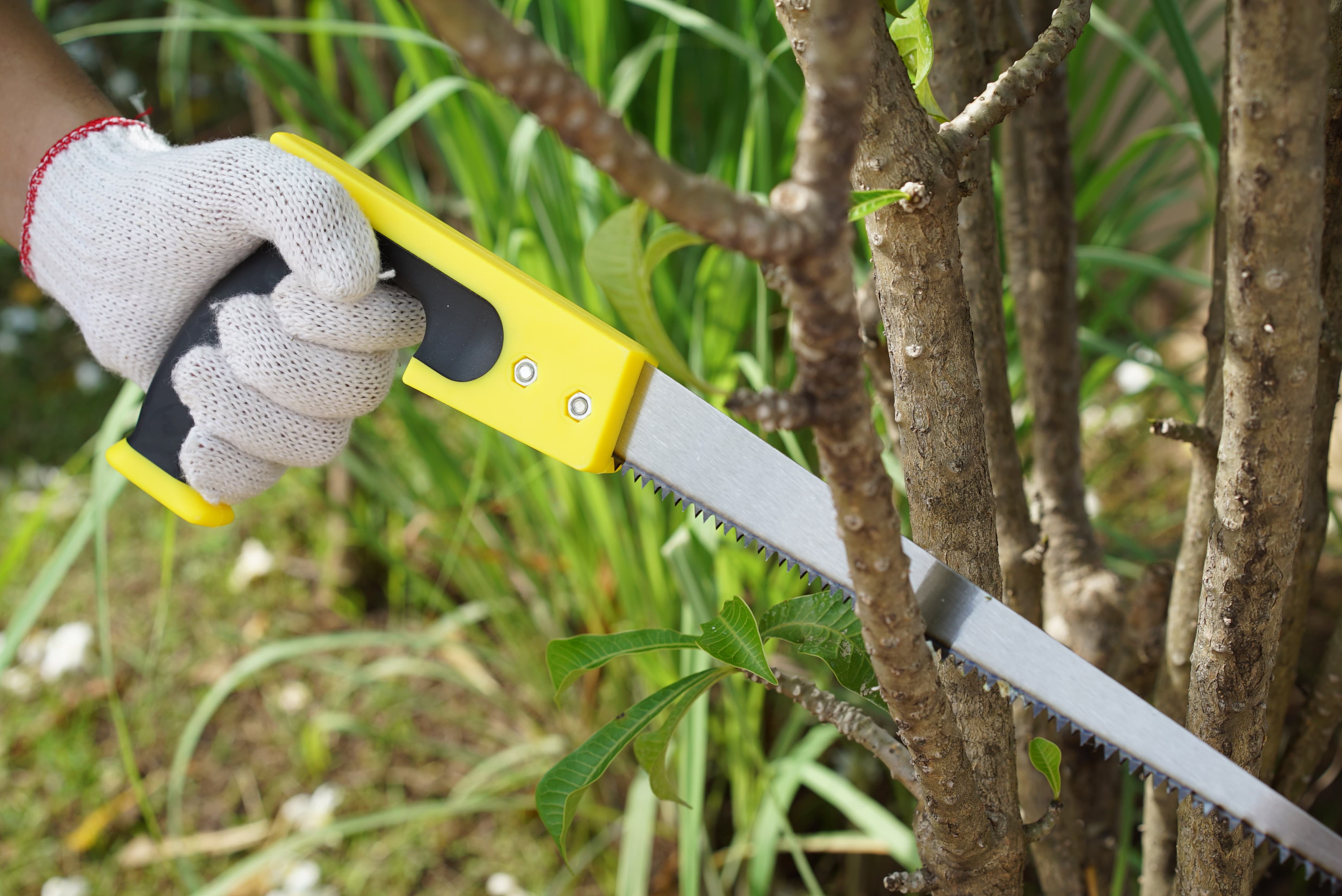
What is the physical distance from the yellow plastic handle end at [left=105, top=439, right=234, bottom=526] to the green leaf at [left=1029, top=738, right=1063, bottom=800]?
53cm

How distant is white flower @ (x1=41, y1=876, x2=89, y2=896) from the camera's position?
3.46 feet

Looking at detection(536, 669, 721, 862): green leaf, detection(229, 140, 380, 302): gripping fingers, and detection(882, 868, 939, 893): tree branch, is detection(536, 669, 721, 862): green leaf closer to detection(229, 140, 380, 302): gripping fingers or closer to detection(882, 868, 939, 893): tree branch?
detection(882, 868, 939, 893): tree branch

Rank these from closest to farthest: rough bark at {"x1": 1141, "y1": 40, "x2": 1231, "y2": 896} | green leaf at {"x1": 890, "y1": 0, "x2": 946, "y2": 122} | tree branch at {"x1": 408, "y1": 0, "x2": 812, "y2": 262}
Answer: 1. tree branch at {"x1": 408, "y1": 0, "x2": 812, "y2": 262}
2. green leaf at {"x1": 890, "y1": 0, "x2": 946, "y2": 122}
3. rough bark at {"x1": 1141, "y1": 40, "x2": 1231, "y2": 896}

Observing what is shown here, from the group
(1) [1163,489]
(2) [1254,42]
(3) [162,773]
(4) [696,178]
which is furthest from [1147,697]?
(3) [162,773]

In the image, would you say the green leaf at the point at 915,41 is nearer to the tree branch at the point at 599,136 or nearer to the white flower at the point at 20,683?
the tree branch at the point at 599,136

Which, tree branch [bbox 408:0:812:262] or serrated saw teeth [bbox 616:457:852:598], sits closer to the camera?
tree branch [bbox 408:0:812:262]

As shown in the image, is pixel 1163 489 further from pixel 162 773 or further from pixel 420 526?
pixel 162 773

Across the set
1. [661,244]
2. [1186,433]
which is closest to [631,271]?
[661,244]

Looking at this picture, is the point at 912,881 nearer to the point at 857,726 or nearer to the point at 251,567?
the point at 857,726

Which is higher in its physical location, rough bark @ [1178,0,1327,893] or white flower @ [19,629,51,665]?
rough bark @ [1178,0,1327,893]

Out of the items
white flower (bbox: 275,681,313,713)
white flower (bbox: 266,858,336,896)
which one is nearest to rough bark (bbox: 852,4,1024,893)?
white flower (bbox: 266,858,336,896)

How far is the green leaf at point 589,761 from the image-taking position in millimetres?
500

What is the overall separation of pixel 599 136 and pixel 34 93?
2.11 ft

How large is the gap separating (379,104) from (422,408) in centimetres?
59
